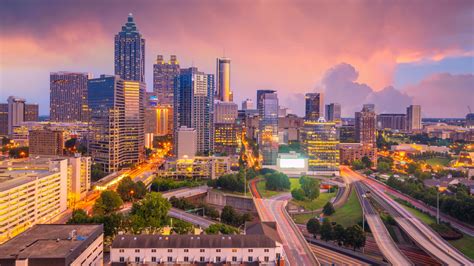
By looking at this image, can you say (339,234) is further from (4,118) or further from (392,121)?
(392,121)

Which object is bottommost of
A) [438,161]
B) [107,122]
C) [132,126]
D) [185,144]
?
[438,161]

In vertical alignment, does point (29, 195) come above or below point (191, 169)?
above

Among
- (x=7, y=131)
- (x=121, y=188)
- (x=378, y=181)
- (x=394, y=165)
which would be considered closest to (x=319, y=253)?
(x=121, y=188)

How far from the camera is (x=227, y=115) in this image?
93688 millimetres

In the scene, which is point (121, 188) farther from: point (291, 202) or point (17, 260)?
point (17, 260)

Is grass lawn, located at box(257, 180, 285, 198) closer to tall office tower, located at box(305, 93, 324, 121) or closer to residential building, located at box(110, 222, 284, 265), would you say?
residential building, located at box(110, 222, 284, 265)

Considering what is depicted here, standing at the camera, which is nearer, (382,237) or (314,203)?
(382,237)

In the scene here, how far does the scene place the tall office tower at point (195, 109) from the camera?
198ft

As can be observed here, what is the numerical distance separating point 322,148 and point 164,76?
8190cm

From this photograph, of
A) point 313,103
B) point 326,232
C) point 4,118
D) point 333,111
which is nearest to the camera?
point 326,232

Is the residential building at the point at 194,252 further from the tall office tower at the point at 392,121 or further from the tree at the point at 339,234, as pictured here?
the tall office tower at the point at 392,121

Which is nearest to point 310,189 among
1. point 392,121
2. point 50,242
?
point 50,242

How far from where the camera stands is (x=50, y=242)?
15.0m

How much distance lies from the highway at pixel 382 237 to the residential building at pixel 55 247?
1292 cm
